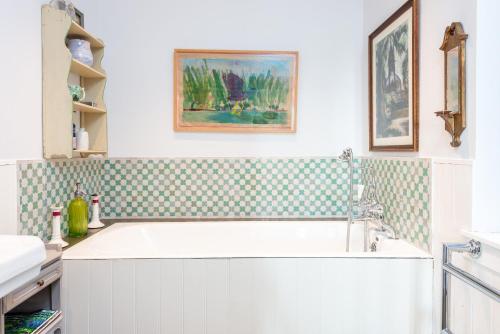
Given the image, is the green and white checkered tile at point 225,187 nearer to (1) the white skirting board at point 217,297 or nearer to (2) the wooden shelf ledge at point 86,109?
(2) the wooden shelf ledge at point 86,109

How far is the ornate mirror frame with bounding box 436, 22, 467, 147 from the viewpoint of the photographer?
1464mm

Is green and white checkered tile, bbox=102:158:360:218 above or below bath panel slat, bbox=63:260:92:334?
above

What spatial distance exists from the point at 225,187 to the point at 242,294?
3.65 ft

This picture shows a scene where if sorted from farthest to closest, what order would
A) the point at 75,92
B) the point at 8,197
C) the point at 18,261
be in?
the point at 75,92, the point at 8,197, the point at 18,261

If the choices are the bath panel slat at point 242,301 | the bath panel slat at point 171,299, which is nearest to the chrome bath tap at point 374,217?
the bath panel slat at point 242,301

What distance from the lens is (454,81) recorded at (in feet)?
5.00

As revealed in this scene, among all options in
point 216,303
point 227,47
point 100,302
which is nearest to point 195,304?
point 216,303

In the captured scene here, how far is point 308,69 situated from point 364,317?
5.91 feet

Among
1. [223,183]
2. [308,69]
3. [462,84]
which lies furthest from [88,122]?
[462,84]

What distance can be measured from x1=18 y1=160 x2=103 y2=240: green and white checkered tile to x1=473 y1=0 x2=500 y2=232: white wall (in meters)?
2.06

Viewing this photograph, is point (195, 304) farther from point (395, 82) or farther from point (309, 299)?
point (395, 82)

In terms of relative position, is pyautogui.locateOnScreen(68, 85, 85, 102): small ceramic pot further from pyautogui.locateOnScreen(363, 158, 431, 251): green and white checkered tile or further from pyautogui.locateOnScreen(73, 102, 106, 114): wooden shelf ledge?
pyautogui.locateOnScreen(363, 158, 431, 251): green and white checkered tile

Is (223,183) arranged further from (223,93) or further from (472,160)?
(472,160)

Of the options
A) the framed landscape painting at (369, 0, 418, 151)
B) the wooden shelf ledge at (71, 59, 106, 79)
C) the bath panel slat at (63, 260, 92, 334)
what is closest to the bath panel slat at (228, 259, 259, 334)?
the bath panel slat at (63, 260, 92, 334)
